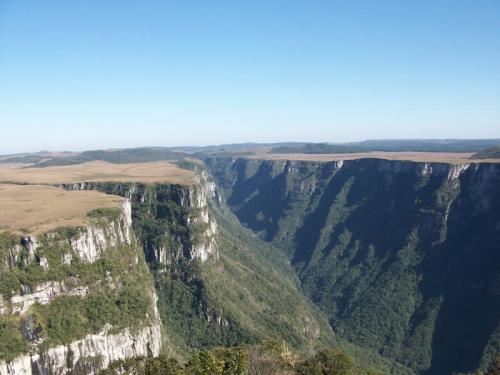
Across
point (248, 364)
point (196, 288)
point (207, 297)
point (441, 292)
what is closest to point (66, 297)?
point (207, 297)

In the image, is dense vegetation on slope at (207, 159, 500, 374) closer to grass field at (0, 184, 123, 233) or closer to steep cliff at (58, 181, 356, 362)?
steep cliff at (58, 181, 356, 362)

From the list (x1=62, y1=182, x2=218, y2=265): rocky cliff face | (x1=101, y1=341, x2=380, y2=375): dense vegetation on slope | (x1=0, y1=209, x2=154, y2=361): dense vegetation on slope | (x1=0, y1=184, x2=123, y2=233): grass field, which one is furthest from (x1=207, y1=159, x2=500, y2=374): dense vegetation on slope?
(x1=0, y1=184, x2=123, y2=233): grass field

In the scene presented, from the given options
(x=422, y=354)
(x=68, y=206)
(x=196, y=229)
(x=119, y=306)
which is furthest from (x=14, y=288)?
(x=422, y=354)

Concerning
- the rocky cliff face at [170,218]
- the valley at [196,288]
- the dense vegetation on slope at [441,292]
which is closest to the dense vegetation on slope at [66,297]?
the valley at [196,288]

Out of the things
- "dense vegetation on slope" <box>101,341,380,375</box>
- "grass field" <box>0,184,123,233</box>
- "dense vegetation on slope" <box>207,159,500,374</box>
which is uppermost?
"grass field" <box>0,184,123,233</box>

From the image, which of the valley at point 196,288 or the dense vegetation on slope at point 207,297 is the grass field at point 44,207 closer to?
the valley at point 196,288
